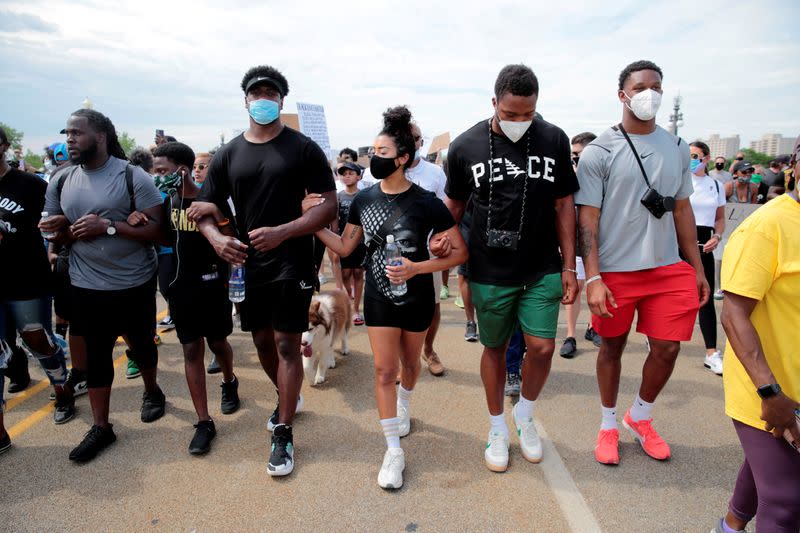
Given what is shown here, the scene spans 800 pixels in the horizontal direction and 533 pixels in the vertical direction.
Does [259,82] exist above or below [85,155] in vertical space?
above

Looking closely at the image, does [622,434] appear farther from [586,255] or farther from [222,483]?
[222,483]

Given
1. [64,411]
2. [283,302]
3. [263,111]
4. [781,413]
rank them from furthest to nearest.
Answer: [64,411], [283,302], [263,111], [781,413]

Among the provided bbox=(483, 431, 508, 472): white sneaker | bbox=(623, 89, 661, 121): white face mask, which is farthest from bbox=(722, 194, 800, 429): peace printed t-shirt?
bbox=(483, 431, 508, 472): white sneaker

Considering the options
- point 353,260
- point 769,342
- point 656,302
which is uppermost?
point 769,342

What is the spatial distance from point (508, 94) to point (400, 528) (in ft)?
8.40

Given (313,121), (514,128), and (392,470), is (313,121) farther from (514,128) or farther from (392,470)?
(392,470)

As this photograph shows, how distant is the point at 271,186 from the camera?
320 cm

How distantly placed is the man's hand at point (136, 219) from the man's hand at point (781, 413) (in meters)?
3.81

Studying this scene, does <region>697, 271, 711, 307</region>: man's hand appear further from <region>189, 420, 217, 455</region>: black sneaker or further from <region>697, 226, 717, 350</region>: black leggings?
<region>189, 420, 217, 455</region>: black sneaker

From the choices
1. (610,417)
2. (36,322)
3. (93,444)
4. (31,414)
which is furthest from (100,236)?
(610,417)

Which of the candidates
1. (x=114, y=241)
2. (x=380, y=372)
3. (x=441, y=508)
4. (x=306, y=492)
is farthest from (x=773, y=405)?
(x=114, y=241)

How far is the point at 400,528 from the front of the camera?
2668mm

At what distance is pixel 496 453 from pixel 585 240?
154cm

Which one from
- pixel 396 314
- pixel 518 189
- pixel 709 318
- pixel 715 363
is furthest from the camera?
pixel 709 318
